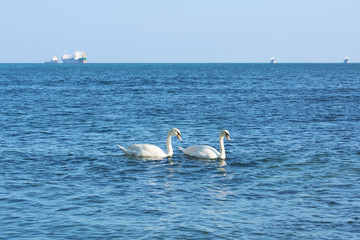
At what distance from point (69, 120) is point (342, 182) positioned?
63.0 ft

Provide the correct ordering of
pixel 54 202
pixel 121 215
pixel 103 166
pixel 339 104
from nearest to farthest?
pixel 121 215 < pixel 54 202 < pixel 103 166 < pixel 339 104

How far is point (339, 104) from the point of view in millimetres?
41719

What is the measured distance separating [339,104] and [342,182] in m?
27.9

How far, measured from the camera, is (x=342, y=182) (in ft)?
49.6

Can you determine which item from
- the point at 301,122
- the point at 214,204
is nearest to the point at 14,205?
the point at 214,204

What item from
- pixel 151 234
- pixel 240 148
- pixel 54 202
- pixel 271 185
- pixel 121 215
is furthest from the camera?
pixel 240 148

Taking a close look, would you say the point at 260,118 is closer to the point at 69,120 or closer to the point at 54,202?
the point at 69,120

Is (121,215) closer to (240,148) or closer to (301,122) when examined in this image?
(240,148)

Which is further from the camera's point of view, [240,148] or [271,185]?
[240,148]

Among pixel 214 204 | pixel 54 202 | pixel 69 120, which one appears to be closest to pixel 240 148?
pixel 214 204

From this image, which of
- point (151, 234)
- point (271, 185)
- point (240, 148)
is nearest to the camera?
point (151, 234)

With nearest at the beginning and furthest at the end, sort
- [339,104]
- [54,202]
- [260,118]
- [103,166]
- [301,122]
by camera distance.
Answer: [54,202] → [103,166] → [301,122] → [260,118] → [339,104]

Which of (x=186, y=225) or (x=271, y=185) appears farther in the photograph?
(x=271, y=185)

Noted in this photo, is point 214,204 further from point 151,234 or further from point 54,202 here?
point 54,202
